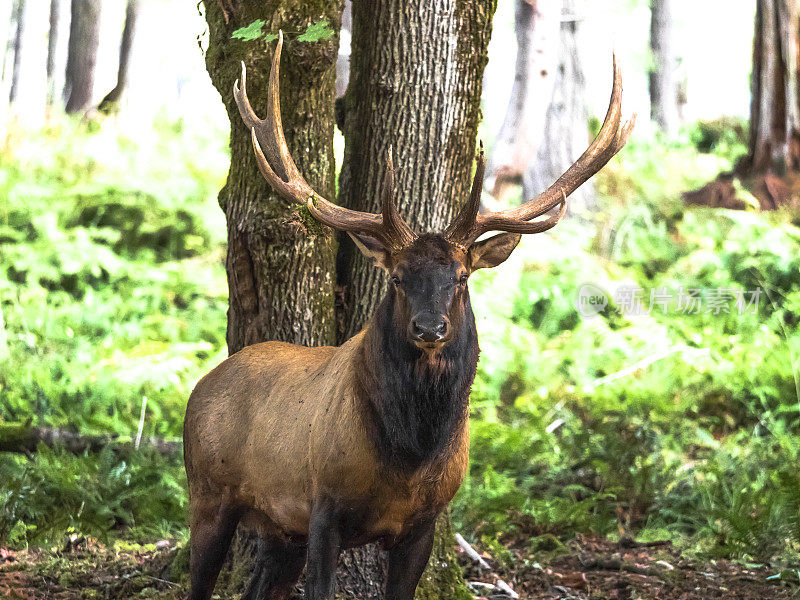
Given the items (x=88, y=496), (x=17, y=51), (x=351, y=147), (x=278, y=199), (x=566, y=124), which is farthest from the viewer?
(x=17, y=51)

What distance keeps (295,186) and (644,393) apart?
18.1ft

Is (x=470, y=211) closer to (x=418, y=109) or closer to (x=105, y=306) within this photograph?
(x=418, y=109)

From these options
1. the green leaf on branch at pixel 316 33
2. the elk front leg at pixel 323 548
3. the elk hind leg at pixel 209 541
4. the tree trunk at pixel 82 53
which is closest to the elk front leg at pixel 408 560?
the elk front leg at pixel 323 548

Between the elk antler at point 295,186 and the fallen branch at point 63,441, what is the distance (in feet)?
11.0

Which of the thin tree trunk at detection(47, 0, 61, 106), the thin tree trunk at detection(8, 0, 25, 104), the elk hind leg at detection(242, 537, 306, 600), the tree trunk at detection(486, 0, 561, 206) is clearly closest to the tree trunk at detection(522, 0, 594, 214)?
the tree trunk at detection(486, 0, 561, 206)

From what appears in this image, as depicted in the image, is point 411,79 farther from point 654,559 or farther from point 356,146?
point 654,559

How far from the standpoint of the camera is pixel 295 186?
449cm

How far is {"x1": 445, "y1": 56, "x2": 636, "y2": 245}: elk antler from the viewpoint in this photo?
4.13 metres

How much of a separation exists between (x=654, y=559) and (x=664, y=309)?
16.5ft

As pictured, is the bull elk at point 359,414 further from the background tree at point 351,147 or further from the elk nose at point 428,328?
the background tree at point 351,147

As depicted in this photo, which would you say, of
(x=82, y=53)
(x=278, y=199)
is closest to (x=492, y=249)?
(x=278, y=199)

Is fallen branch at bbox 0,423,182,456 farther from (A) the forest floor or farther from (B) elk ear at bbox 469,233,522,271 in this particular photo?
(B) elk ear at bbox 469,233,522,271

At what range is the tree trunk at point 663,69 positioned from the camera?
872 inches

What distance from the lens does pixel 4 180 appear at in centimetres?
1226
